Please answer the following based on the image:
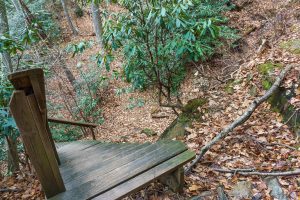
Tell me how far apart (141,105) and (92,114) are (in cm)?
211

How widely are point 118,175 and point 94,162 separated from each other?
64 cm

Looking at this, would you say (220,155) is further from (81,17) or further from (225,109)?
(81,17)

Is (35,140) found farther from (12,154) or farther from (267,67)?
(267,67)

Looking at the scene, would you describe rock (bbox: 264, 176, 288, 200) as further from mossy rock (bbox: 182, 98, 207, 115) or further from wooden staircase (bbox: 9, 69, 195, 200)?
mossy rock (bbox: 182, 98, 207, 115)

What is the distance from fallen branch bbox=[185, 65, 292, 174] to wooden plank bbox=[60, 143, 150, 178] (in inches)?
29.9

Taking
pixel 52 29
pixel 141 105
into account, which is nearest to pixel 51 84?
pixel 141 105

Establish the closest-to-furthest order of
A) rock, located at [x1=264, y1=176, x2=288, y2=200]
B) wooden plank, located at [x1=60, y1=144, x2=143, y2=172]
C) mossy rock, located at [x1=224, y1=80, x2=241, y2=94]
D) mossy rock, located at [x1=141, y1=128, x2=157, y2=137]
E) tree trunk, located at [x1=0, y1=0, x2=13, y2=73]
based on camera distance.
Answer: rock, located at [x1=264, y1=176, x2=288, y2=200]
wooden plank, located at [x1=60, y1=144, x2=143, y2=172]
mossy rock, located at [x1=224, y1=80, x2=241, y2=94]
tree trunk, located at [x1=0, y1=0, x2=13, y2=73]
mossy rock, located at [x1=141, y1=128, x2=157, y2=137]

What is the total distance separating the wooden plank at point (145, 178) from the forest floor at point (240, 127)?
16.8 inches

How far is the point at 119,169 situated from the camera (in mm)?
2682

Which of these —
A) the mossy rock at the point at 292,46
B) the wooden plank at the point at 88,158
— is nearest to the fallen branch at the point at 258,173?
the wooden plank at the point at 88,158

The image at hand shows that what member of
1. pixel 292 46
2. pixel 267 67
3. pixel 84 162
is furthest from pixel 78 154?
pixel 292 46

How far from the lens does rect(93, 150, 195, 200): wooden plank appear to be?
227cm

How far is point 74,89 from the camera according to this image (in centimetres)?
1045

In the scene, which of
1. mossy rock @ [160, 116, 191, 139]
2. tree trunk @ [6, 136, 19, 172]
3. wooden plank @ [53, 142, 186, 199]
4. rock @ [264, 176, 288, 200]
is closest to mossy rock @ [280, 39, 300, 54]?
mossy rock @ [160, 116, 191, 139]
